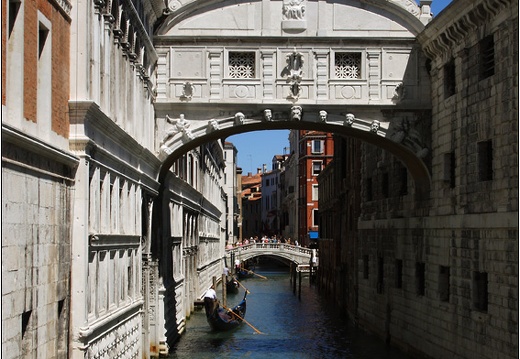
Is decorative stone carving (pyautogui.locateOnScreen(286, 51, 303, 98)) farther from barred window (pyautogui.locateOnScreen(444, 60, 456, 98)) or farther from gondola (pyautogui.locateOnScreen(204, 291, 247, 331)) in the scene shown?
gondola (pyautogui.locateOnScreen(204, 291, 247, 331))

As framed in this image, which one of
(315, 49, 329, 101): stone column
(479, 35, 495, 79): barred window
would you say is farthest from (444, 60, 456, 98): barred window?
(315, 49, 329, 101): stone column

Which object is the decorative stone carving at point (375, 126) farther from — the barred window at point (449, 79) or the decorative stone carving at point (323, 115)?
the barred window at point (449, 79)

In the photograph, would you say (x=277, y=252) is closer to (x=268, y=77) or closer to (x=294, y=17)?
(x=268, y=77)

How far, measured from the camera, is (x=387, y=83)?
19969mm

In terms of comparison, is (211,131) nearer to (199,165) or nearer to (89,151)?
(89,151)

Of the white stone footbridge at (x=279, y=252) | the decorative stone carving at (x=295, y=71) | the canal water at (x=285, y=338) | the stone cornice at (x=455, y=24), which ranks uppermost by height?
the stone cornice at (x=455, y=24)

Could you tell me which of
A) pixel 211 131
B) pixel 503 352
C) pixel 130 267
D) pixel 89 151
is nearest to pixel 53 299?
pixel 89 151

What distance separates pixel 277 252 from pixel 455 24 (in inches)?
1833

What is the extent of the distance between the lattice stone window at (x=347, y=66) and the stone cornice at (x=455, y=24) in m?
1.37

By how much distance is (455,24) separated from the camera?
17.6 meters

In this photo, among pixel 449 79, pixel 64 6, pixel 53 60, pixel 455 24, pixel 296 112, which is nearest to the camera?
pixel 53 60

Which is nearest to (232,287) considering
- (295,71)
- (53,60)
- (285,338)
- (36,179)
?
(285,338)

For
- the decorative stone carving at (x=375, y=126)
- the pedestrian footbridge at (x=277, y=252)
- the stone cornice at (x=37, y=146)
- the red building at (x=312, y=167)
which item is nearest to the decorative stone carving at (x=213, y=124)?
the decorative stone carving at (x=375, y=126)

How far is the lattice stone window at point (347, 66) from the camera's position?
788 inches
